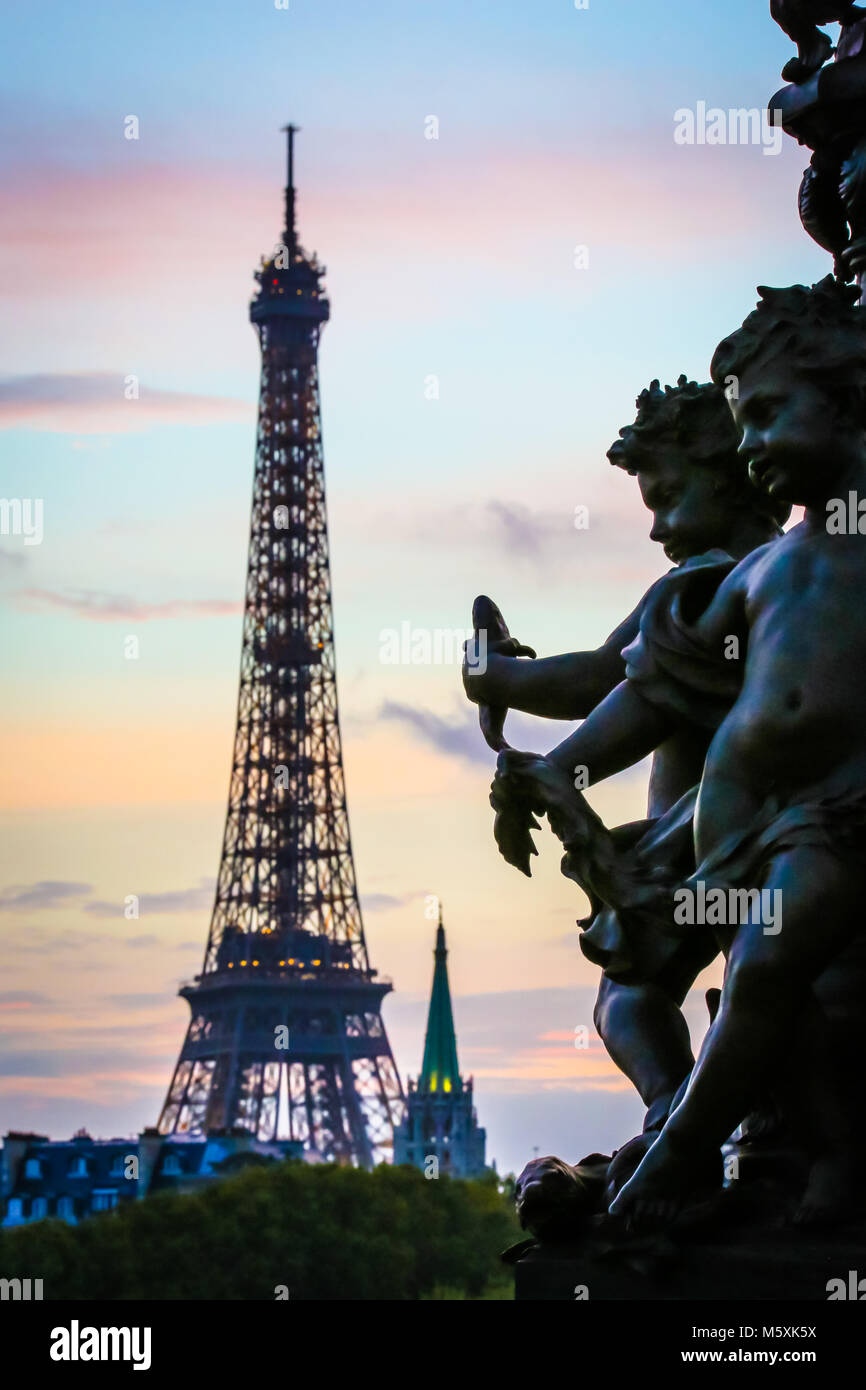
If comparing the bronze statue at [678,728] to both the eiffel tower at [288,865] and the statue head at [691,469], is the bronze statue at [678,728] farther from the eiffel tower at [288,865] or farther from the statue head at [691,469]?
the eiffel tower at [288,865]

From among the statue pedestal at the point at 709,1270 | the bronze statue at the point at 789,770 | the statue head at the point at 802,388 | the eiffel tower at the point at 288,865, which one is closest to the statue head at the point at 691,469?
the bronze statue at the point at 789,770

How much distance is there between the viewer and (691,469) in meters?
9.05

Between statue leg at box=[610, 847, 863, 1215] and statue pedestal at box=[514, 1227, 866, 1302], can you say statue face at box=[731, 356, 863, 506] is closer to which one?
statue leg at box=[610, 847, 863, 1215]

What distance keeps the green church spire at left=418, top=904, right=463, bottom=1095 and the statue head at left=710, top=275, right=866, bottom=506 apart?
98.7 metres

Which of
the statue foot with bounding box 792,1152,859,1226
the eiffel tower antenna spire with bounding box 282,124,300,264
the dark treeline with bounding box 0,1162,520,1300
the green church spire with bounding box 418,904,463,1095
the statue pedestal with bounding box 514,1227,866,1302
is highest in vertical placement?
the eiffel tower antenna spire with bounding box 282,124,300,264

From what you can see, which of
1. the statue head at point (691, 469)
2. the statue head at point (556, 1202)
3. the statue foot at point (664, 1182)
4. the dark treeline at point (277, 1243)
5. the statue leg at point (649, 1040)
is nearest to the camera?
the statue foot at point (664, 1182)

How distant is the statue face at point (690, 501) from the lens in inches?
356

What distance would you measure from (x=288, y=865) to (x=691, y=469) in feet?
284

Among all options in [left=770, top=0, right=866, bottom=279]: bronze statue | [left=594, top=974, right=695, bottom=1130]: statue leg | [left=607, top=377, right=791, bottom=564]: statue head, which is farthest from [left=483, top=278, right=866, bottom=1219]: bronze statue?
[left=770, top=0, right=866, bottom=279]: bronze statue

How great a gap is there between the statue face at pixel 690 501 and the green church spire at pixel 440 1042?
97.7 metres

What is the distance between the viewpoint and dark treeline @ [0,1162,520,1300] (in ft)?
197

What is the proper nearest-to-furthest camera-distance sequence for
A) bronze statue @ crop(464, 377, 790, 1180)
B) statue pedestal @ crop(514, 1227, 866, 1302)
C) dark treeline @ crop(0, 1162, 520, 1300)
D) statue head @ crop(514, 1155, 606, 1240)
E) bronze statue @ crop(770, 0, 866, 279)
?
statue pedestal @ crop(514, 1227, 866, 1302)
statue head @ crop(514, 1155, 606, 1240)
bronze statue @ crop(464, 377, 790, 1180)
bronze statue @ crop(770, 0, 866, 279)
dark treeline @ crop(0, 1162, 520, 1300)
